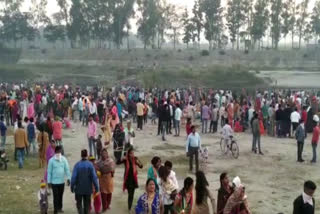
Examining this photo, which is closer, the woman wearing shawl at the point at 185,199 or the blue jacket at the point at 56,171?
the woman wearing shawl at the point at 185,199

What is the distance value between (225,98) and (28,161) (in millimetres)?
13425

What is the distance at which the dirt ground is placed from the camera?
408 inches

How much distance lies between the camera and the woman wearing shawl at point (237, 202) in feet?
19.7

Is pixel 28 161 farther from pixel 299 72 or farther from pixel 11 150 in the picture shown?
pixel 299 72

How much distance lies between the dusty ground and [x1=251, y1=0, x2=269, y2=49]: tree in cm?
4484

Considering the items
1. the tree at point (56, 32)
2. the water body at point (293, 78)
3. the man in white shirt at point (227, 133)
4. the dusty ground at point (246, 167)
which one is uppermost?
the tree at point (56, 32)

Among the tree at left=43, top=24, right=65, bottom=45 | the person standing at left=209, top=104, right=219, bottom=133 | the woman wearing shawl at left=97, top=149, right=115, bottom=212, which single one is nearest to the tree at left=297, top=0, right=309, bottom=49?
the tree at left=43, top=24, right=65, bottom=45

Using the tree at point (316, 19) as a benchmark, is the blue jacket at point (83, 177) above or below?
below

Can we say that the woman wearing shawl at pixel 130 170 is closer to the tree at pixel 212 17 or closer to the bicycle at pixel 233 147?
the bicycle at pixel 233 147

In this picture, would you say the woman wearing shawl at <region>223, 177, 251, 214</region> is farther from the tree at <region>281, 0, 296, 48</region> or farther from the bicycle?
the tree at <region>281, 0, 296, 48</region>

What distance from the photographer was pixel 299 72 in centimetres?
4912

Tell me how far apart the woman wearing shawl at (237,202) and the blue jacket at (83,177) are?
9.28ft

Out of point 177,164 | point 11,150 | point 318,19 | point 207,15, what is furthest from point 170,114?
point 318,19

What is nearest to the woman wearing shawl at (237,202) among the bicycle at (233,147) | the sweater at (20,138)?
the sweater at (20,138)
